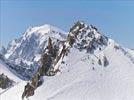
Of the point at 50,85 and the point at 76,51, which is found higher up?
the point at 76,51

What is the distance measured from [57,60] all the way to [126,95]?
30.4m

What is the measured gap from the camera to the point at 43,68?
196 meters

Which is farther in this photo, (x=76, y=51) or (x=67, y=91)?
(x=76, y=51)

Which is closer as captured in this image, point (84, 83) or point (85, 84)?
point (85, 84)

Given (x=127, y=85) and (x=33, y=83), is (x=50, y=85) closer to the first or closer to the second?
(x=33, y=83)

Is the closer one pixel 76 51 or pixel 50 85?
pixel 50 85

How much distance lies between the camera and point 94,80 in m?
194

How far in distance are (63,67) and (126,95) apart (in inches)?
1031

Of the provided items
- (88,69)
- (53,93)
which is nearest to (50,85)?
(53,93)

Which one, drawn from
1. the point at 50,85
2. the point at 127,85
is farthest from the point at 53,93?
the point at 127,85

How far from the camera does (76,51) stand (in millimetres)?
199875

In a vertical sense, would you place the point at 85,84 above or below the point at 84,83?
below

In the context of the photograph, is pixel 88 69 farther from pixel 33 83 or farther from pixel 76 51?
pixel 33 83

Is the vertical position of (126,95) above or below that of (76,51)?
below
